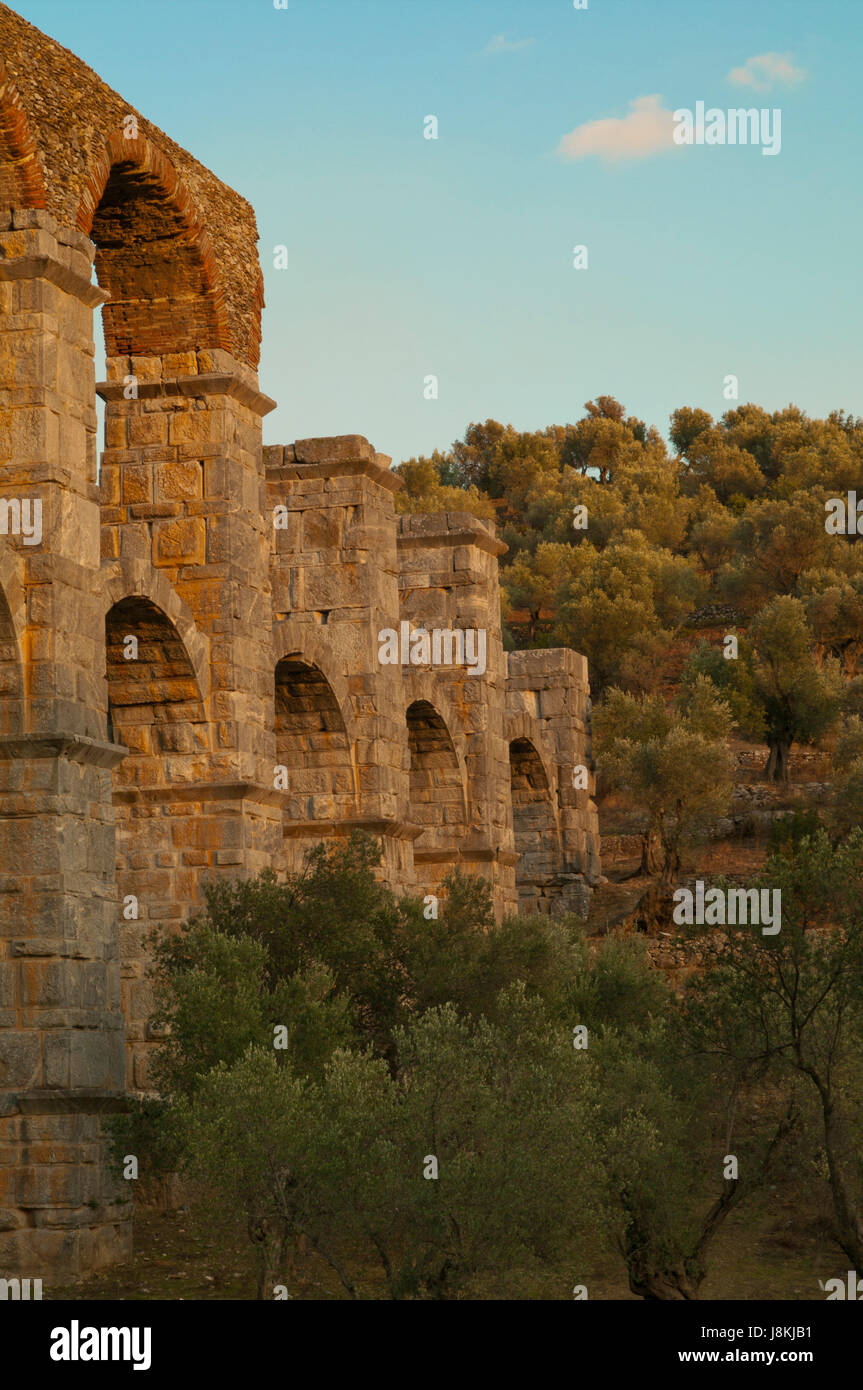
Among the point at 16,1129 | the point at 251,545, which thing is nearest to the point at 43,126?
the point at 251,545

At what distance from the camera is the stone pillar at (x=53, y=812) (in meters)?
11.0

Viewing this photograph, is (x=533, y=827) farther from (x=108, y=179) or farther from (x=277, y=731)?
(x=108, y=179)

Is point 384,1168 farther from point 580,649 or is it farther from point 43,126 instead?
point 580,649

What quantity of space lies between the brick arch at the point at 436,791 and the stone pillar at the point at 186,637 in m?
6.17

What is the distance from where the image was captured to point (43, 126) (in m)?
12.4

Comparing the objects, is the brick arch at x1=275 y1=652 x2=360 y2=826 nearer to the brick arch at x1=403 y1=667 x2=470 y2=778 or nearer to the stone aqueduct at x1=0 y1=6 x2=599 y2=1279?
the stone aqueduct at x1=0 y1=6 x2=599 y2=1279

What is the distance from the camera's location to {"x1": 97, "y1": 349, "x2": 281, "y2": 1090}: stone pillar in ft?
47.2

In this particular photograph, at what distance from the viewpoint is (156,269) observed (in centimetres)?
1530

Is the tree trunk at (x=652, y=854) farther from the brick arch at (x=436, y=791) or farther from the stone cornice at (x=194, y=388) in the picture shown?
the stone cornice at (x=194, y=388)

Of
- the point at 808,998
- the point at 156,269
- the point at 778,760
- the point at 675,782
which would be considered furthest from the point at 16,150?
the point at 778,760

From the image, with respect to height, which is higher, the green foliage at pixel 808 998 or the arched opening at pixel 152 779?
the arched opening at pixel 152 779

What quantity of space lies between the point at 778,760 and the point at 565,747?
19.5 ft
